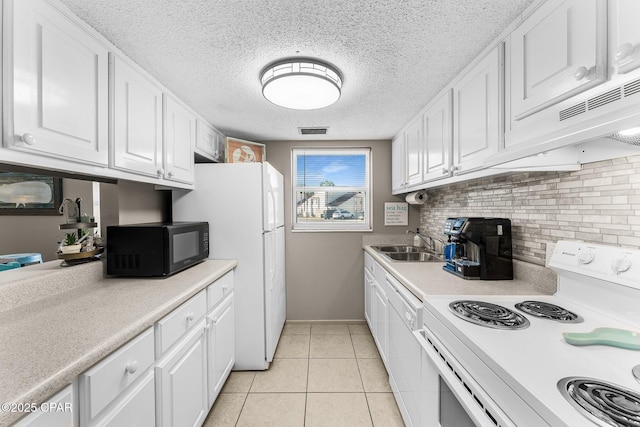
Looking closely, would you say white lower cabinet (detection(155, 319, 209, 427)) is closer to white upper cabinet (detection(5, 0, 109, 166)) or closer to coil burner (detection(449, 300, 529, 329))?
white upper cabinet (detection(5, 0, 109, 166))

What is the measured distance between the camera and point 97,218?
1716mm

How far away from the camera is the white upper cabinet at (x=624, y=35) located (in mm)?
728

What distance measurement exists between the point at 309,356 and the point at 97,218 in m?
2.03

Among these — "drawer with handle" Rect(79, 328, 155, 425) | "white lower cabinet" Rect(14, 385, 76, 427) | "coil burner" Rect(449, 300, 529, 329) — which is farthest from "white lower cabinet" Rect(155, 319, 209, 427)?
"coil burner" Rect(449, 300, 529, 329)

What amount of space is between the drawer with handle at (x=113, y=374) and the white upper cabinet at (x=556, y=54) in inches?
70.6

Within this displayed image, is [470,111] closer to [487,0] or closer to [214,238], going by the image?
[487,0]

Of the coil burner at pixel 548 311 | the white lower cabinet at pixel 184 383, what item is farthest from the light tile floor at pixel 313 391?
the coil burner at pixel 548 311

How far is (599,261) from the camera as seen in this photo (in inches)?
42.6

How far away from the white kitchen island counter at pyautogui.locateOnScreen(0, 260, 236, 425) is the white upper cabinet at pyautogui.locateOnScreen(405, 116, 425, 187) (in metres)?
1.85

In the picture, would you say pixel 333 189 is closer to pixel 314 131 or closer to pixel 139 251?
pixel 314 131

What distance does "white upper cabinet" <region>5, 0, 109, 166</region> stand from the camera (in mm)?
928

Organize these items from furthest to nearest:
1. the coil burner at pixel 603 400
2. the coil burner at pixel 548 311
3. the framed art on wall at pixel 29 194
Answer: the framed art on wall at pixel 29 194, the coil burner at pixel 548 311, the coil burner at pixel 603 400

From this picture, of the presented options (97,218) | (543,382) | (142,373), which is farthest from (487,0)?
(97,218)

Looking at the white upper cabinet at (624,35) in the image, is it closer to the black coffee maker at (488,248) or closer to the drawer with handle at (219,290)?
the black coffee maker at (488,248)
